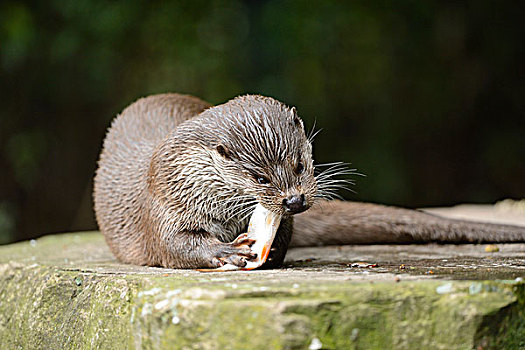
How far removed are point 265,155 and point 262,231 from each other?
0.23m

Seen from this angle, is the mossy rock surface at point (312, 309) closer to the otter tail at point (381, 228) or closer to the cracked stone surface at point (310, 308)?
the cracked stone surface at point (310, 308)

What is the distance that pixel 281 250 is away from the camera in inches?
87.8

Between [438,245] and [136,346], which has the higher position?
[136,346]

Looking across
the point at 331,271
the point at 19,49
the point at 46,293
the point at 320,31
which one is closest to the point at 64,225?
the point at 19,49

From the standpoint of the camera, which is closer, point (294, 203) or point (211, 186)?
point (294, 203)

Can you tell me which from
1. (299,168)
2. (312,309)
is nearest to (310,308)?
(312,309)

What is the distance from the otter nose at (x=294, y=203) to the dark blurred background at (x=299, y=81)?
10.9 ft

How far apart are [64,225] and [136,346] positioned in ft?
13.0

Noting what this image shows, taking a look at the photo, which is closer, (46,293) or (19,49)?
(46,293)

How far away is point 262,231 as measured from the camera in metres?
2.14

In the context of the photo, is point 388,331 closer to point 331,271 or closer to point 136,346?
point 331,271

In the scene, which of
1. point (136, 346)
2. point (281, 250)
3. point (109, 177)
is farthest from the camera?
point (109, 177)

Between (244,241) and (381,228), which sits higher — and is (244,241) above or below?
above

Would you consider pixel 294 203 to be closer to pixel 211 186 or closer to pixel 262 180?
pixel 262 180
